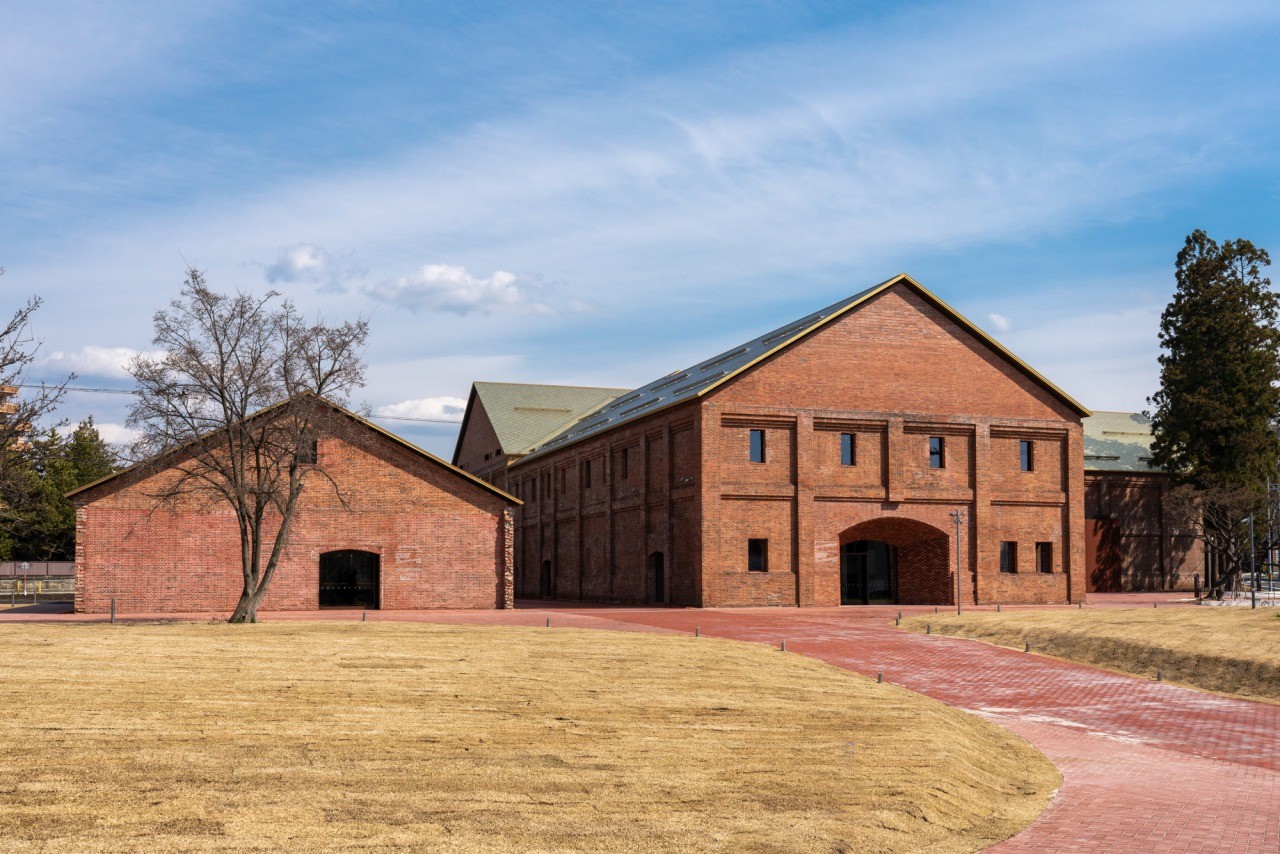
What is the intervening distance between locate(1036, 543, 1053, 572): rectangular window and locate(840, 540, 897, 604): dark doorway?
5.77 m

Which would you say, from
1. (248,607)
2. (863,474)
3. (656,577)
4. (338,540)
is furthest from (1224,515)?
(248,607)

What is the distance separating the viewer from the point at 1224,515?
179ft

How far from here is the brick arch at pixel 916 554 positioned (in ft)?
150

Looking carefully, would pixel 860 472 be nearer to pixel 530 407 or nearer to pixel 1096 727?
pixel 1096 727

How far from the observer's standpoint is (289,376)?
108 ft

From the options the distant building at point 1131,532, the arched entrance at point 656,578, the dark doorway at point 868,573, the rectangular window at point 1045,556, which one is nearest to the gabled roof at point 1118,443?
the distant building at point 1131,532

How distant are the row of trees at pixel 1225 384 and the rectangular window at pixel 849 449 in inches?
728

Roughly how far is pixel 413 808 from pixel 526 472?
54.1 m

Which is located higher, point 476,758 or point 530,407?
point 530,407

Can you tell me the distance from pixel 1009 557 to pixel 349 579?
24929 millimetres

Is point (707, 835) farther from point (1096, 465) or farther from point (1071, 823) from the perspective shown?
point (1096, 465)

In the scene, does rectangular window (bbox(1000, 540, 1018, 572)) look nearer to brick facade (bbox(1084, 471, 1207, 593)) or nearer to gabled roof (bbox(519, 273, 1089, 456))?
gabled roof (bbox(519, 273, 1089, 456))

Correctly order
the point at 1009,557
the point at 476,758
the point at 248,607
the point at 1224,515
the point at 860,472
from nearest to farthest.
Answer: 1. the point at 476,758
2. the point at 248,607
3. the point at 860,472
4. the point at 1009,557
5. the point at 1224,515

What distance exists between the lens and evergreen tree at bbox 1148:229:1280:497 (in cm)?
5434
